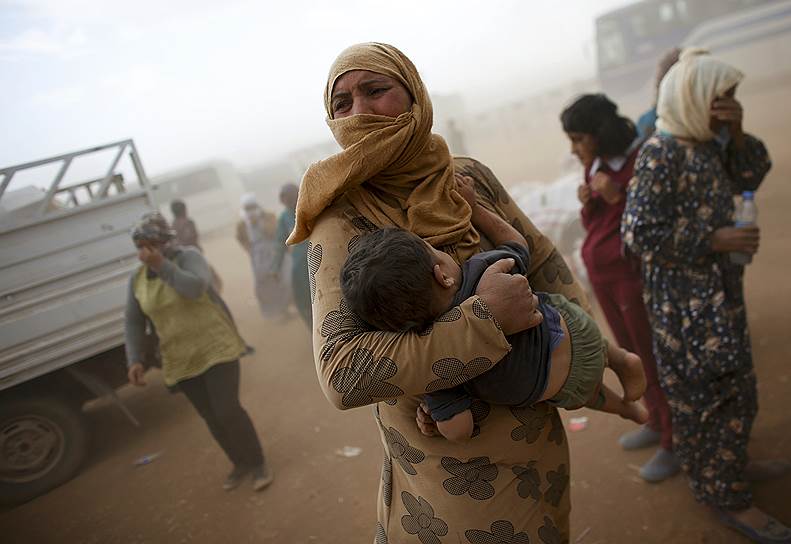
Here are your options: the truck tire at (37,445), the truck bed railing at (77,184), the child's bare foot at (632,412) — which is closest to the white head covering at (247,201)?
the truck bed railing at (77,184)

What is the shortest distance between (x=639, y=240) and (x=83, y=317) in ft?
14.6

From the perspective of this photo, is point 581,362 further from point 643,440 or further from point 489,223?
point 643,440

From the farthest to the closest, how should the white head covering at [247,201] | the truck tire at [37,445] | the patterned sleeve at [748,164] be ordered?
the white head covering at [247,201] < the truck tire at [37,445] < the patterned sleeve at [748,164]

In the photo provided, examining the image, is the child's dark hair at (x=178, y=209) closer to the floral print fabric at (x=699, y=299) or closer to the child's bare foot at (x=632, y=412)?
the floral print fabric at (x=699, y=299)

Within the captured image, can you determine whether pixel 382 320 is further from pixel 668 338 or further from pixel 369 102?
pixel 668 338

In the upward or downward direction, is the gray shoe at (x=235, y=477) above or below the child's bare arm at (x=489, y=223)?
below

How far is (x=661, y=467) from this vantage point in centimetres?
296

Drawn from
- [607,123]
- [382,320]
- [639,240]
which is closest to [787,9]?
[607,123]

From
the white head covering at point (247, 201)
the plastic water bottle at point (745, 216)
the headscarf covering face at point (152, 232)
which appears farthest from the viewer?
the white head covering at point (247, 201)

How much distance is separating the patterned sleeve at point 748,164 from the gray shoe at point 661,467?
1.49m

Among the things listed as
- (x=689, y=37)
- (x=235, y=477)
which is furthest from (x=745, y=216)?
(x=689, y=37)

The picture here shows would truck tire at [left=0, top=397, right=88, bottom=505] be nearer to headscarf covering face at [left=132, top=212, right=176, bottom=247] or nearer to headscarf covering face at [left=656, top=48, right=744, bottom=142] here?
headscarf covering face at [left=132, top=212, right=176, bottom=247]

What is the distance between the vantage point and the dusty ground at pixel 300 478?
9.29ft

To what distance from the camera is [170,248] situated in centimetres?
378
